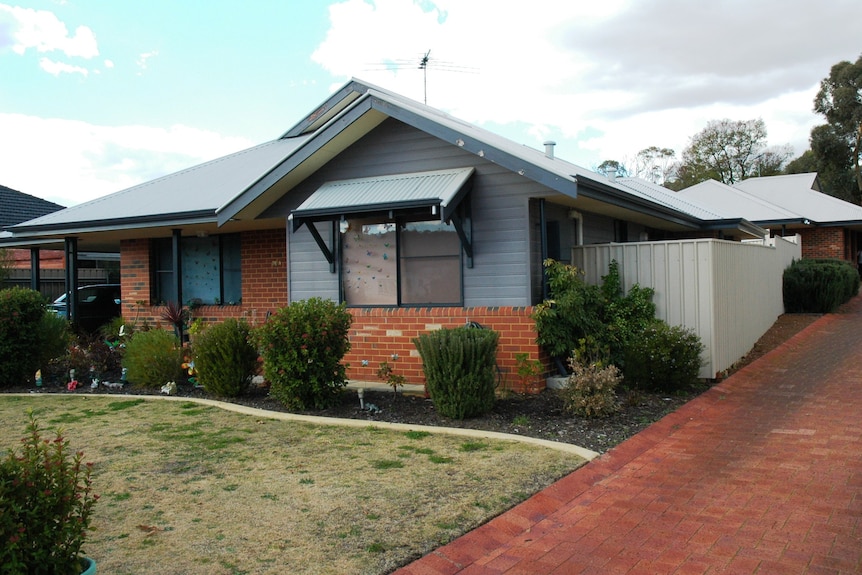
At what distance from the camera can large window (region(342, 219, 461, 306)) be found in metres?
9.99

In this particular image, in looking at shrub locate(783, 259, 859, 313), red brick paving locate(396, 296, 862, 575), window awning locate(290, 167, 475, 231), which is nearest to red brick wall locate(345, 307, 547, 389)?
window awning locate(290, 167, 475, 231)

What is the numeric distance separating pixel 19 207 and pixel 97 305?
8.93 m

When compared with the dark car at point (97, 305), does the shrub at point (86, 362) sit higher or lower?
lower

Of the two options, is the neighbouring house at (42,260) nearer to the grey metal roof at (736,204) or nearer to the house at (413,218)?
the house at (413,218)

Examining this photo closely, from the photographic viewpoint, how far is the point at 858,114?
3881 centimetres

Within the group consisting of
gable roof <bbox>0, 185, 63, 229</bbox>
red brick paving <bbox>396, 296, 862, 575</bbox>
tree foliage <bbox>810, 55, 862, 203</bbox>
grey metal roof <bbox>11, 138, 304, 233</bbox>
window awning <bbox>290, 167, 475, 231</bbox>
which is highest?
tree foliage <bbox>810, 55, 862, 203</bbox>

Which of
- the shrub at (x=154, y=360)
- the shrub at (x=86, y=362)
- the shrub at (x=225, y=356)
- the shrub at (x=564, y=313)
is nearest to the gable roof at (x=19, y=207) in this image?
the shrub at (x=86, y=362)

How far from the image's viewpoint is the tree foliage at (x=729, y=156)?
5547 cm

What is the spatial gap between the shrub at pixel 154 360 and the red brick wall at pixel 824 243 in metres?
24.4

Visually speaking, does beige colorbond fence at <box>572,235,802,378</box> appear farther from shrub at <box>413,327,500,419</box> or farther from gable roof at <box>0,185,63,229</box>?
gable roof at <box>0,185,63,229</box>

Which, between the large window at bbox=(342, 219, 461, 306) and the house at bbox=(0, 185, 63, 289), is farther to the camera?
the house at bbox=(0, 185, 63, 289)

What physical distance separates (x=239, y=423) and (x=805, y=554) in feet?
19.0

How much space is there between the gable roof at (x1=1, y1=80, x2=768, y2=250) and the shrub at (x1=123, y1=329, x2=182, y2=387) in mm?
1929

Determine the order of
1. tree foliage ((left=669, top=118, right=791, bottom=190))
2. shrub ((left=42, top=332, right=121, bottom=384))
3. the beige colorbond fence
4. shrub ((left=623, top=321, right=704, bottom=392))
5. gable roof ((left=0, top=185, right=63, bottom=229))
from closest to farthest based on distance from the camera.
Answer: shrub ((left=623, top=321, right=704, bottom=392))
the beige colorbond fence
shrub ((left=42, top=332, right=121, bottom=384))
gable roof ((left=0, top=185, right=63, bottom=229))
tree foliage ((left=669, top=118, right=791, bottom=190))
